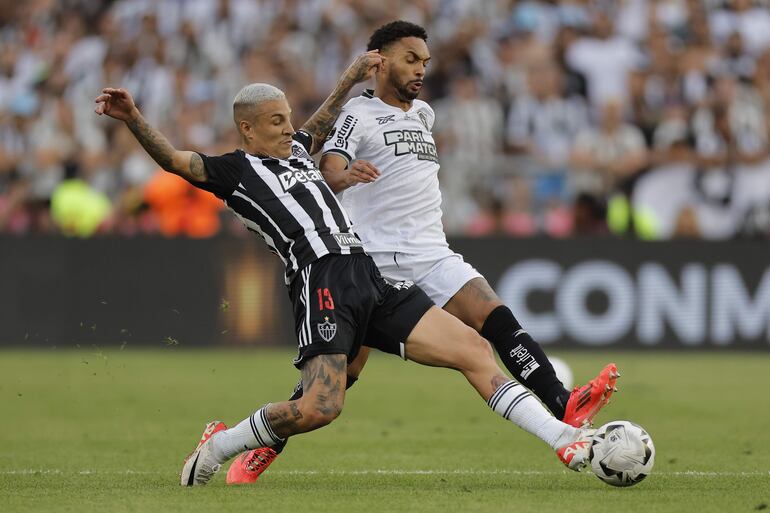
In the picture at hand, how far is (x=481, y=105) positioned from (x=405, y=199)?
960 cm

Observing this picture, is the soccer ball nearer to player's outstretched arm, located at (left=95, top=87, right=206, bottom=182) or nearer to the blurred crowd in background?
player's outstretched arm, located at (left=95, top=87, right=206, bottom=182)

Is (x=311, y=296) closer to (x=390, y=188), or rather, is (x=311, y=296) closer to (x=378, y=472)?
(x=390, y=188)

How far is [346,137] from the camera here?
325 inches

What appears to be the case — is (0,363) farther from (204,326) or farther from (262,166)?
(262,166)

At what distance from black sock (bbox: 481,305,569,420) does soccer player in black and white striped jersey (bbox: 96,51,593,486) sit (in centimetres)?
50

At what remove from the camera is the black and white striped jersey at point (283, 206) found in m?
7.53

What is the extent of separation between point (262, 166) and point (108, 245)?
31.7 feet

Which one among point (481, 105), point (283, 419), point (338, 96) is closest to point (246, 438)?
point (283, 419)

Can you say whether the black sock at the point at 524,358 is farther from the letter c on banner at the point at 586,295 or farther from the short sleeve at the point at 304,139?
the letter c on banner at the point at 586,295

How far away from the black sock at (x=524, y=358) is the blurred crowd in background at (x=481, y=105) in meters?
8.85

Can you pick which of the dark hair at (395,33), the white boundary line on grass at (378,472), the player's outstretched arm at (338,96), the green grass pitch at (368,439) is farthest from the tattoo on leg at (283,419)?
the dark hair at (395,33)

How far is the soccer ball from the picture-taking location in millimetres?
6980

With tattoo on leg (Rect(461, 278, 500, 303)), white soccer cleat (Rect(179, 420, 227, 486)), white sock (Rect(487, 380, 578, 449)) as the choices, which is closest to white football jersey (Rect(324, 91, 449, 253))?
tattoo on leg (Rect(461, 278, 500, 303))

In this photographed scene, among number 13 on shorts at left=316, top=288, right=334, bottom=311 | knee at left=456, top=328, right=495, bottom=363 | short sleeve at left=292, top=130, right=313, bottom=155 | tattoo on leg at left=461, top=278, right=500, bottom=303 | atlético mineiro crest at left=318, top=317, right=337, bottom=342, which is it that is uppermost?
short sleeve at left=292, top=130, right=313, bottom=155
